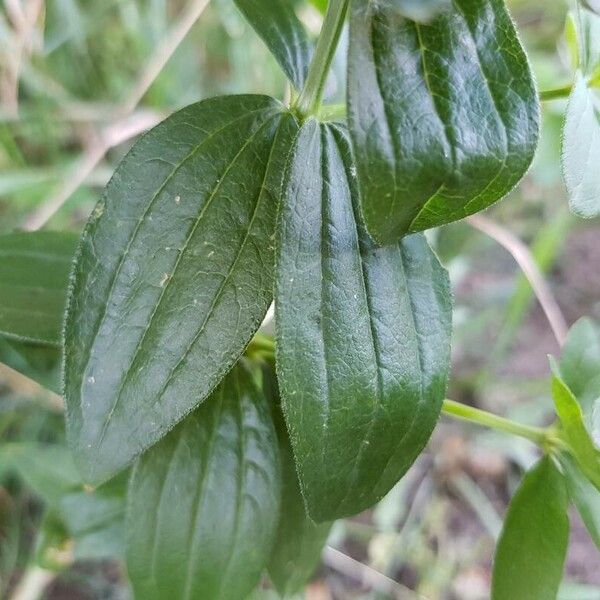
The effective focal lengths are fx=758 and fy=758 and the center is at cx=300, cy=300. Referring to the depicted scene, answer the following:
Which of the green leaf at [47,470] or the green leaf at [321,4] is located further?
the green leaf at [47,470]

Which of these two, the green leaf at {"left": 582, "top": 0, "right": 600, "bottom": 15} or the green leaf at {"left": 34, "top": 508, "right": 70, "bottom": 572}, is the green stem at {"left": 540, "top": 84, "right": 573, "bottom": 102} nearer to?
the green leaf at {"left": 582, "top": 0, "right": 600, "bottom": 15}

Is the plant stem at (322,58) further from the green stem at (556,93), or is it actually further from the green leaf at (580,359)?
the green leaf at (580,359)

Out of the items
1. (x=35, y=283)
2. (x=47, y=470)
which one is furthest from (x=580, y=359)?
(x=47, y=470)

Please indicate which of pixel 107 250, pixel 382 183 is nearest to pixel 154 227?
pixel 107 250

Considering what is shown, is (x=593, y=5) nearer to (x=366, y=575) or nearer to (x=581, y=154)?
(x=581, y=154)

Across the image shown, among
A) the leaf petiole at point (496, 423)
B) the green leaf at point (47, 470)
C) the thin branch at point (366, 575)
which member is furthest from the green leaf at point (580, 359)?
the thin branch at point (366, 575)

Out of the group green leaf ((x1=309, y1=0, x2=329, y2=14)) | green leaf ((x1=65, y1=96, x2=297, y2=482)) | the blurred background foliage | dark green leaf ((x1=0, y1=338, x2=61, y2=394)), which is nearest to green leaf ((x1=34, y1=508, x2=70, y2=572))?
the blurred background foliage
